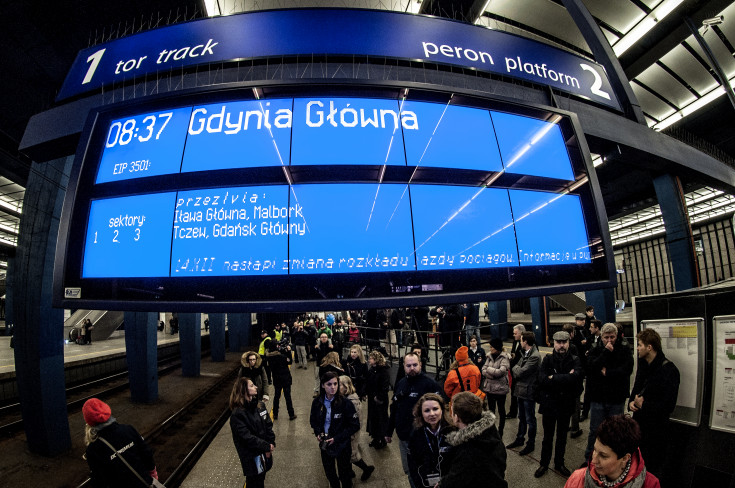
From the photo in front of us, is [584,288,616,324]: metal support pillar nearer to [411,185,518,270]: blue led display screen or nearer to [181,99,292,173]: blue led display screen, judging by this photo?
[411,185,518,270]: blue led display screen

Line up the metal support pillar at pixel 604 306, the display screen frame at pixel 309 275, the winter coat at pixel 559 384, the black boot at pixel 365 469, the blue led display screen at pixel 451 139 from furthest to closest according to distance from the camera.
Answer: the metal support pillar at pixel 604 306 < the black boot at pixel 365 469 < the winter coat at pixel 559 384 < the blue led display screen at pixel 451 139 < the display screen frame at pixel 309 275

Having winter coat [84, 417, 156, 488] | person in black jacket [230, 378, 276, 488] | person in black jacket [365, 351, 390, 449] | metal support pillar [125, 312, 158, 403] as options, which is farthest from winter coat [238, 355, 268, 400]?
metal support pillar [125, 312, 158, 403]

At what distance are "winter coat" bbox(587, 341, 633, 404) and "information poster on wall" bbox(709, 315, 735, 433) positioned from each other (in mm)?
763

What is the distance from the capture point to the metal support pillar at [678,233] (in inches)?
248

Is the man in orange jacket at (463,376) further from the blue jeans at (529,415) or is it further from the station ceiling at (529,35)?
the station ceiling at (529,35)

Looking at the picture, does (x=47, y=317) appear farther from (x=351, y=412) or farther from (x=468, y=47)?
(x=468, y=47)

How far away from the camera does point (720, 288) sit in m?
3.81

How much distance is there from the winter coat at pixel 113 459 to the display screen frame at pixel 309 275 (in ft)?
7.04

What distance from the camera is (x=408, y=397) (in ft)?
14.7

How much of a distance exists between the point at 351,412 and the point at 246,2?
20.4 ft

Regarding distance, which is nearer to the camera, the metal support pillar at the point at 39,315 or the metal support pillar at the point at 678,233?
the metal support pillar at the point at 39,315

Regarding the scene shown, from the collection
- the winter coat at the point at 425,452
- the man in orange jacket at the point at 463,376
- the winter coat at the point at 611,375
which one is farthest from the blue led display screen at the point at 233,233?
the winter coat at the point at 611,375

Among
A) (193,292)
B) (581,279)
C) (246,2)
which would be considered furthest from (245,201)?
(246,2)

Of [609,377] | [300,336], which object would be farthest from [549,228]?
[300,336]
